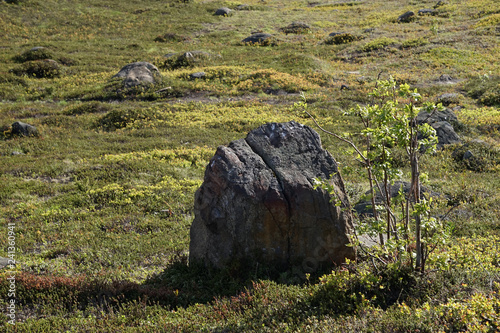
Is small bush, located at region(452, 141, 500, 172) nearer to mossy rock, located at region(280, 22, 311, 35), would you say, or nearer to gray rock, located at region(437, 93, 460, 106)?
gray rock, located at region(437, 93, 460, 106)

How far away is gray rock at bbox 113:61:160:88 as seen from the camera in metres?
32.3

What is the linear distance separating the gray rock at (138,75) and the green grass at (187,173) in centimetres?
89

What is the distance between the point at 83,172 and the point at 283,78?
23214mm

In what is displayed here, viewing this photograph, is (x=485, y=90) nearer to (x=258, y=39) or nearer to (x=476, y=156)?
(x=476, y=156)

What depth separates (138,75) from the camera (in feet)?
108

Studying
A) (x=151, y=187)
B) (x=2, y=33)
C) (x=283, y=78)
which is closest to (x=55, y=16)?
(x=2, y=33)

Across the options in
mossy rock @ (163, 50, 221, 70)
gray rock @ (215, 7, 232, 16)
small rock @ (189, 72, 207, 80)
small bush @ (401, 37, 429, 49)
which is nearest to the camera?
small rock @ (189, 72, 207, 80)

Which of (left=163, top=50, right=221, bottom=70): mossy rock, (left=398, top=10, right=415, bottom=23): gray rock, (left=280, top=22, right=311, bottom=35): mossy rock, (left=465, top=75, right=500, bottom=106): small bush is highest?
(left=398, top=10, right=415, bottom=23): gray rock

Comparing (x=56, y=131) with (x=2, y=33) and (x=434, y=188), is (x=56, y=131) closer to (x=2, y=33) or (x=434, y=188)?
(x=434, y=188)

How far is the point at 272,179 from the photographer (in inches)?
323

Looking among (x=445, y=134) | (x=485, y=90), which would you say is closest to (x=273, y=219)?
(x=445, y=134)

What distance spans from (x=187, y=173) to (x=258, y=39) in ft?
133

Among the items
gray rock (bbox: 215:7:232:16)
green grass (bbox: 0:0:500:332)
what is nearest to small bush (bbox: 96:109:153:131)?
green grass (bbox: 0:0:500:332)

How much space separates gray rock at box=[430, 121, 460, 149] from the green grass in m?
1.11
